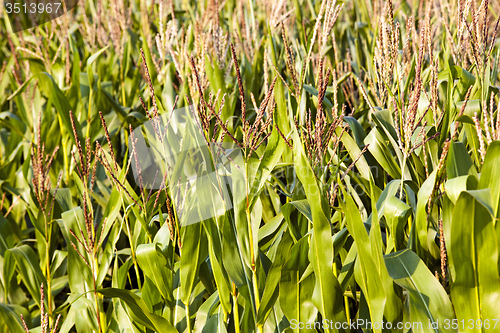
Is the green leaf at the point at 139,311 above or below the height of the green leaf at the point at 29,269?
above

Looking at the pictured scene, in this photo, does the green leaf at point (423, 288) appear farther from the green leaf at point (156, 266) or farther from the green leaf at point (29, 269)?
the green leaf at point (29, 269)

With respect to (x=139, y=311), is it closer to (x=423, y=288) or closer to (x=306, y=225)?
(x=306, y=225)

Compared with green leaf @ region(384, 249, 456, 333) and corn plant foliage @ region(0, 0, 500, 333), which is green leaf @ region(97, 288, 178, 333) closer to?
corn plant foliage @ region(0, 0, 500, 333)

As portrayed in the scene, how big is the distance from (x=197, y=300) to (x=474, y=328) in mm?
707

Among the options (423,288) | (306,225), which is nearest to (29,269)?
(306,225)

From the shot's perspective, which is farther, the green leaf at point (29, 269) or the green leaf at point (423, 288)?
the green leaf at point (29, 269)

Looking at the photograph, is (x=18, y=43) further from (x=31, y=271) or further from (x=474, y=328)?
(x=474, y=328)

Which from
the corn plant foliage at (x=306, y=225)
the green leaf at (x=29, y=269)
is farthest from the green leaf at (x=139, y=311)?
the green leaf at (x=29, y=269)

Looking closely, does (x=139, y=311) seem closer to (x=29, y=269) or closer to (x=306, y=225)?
(x=306, y=225)

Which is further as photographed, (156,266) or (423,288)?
(156,266)

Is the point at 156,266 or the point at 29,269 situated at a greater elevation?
the point at 156,266

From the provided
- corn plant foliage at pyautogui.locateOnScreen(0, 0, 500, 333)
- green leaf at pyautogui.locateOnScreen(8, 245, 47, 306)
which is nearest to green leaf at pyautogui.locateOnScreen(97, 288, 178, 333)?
corn plant foliage at pyautogui.locateOnScreen(0, 0, 500, 333)

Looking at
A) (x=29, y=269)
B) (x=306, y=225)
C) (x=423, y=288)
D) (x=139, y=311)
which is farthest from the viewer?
(x=29, y=269)

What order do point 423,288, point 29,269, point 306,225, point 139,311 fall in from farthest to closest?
point 29,269 → point 306,225 → point 139,311 → point 423,288
